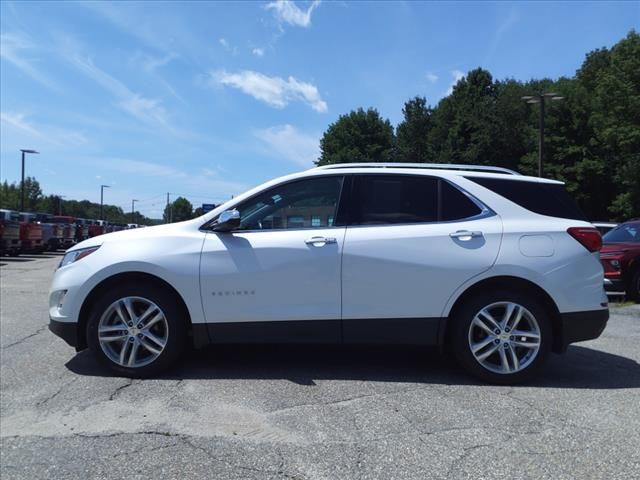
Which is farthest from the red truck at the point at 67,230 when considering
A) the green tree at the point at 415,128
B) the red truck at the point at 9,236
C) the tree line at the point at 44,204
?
the green tree at the point at 415,128

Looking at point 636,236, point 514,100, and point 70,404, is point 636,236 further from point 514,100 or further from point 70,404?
point 514,100

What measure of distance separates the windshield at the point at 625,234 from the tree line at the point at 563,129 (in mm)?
26156

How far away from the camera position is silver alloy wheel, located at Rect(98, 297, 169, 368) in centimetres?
445

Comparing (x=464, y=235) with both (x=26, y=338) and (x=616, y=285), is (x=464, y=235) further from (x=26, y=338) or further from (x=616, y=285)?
(x=616, y=285)

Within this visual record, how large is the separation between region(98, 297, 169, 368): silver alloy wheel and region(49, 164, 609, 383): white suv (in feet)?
0.04

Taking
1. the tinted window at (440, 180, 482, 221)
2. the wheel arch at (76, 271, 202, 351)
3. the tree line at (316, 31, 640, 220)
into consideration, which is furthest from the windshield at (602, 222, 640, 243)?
the tree line at (316, 31, 640, 220)

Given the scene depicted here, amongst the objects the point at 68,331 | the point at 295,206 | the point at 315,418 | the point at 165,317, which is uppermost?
the point at 295,206

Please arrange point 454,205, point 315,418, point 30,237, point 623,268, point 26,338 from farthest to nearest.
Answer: point 30,237
point 623,268
point 26,338
point 454,205
point 315,418

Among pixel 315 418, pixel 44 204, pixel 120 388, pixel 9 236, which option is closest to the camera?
pixel 315 418

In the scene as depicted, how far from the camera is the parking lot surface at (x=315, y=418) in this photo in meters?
3.01

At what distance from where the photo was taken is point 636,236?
1038 cm

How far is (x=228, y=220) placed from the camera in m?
4.37

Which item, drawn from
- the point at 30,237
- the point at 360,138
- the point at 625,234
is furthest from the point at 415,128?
the point at 625,234

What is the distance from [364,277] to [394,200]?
74 cm
